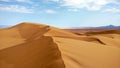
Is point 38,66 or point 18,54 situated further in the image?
point 18,54

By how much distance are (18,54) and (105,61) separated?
243 cm

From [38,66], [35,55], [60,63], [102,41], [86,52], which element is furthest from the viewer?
[102,41]

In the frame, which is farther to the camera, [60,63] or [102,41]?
[102,41]

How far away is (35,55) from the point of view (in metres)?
5.64

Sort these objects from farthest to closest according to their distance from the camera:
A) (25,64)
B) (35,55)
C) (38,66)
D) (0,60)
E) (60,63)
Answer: (0,60) → (35,55) → (25,64) → (38,66) → (60,63)

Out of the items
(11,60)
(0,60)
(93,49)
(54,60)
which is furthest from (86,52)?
(0,60)

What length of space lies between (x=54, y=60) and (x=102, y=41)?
17.6 ft

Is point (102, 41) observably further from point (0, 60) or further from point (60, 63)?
point (60, 63)

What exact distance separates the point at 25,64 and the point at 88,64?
1419 millimetres

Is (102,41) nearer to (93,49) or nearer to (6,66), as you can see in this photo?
(93,49)

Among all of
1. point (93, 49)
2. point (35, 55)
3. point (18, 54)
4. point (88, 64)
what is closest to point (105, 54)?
point (93, 49)

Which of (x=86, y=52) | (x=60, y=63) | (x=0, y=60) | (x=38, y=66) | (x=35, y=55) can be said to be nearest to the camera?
(x=60, y=63)

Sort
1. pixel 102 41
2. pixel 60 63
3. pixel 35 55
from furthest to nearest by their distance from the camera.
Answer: pixel 102 41, pixel 35 55, pixel 60 63

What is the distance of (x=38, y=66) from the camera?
4836mm
